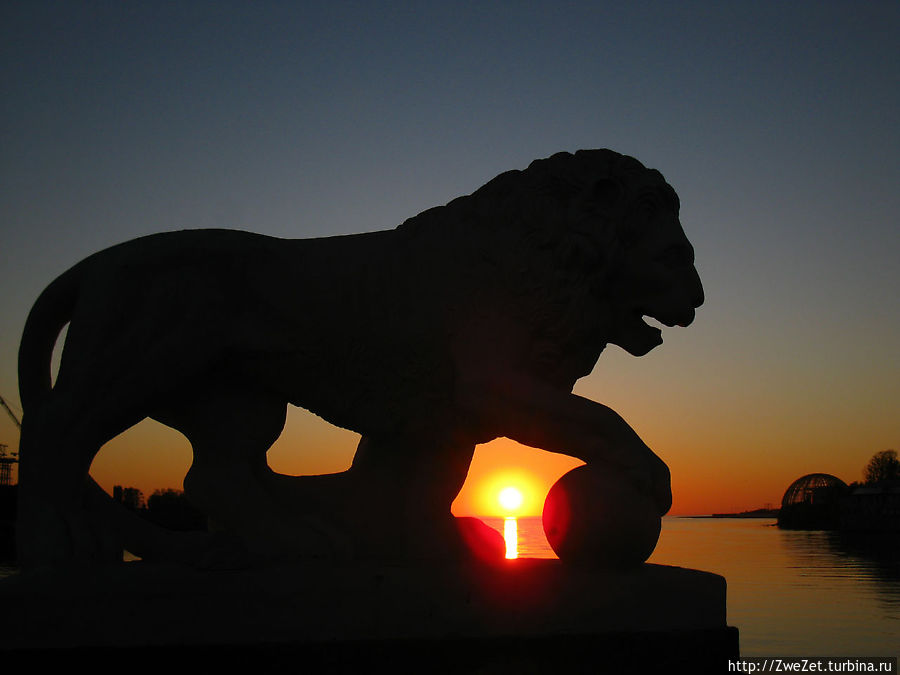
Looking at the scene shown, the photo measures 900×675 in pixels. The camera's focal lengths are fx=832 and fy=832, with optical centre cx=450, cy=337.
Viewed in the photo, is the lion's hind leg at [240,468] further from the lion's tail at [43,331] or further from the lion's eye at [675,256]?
the lion's eye at [675,256]

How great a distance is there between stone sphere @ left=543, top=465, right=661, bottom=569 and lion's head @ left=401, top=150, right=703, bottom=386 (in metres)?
0.45

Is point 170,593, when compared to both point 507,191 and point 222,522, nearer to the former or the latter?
point 222,522

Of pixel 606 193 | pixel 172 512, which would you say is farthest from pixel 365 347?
pixel 172 512

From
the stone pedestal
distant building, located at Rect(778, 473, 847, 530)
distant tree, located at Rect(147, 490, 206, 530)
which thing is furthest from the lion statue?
distant building, located at Rect(778, 473, 847, 530)

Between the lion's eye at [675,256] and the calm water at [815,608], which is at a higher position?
the lion's eye at [675,256]

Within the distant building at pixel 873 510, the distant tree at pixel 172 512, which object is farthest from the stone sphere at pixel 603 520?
the distant building at pixel 873 510

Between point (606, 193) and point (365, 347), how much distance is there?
1.10m

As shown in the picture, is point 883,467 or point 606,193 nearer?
point 606,193

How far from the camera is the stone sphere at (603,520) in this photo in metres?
2.86

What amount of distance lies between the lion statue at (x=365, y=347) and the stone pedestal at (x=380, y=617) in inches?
11.1

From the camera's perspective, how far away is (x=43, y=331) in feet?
10.5

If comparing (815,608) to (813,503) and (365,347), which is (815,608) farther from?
(813,503)

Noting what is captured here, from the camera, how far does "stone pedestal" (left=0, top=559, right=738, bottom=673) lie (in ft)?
8.29

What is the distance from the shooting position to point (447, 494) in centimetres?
338
